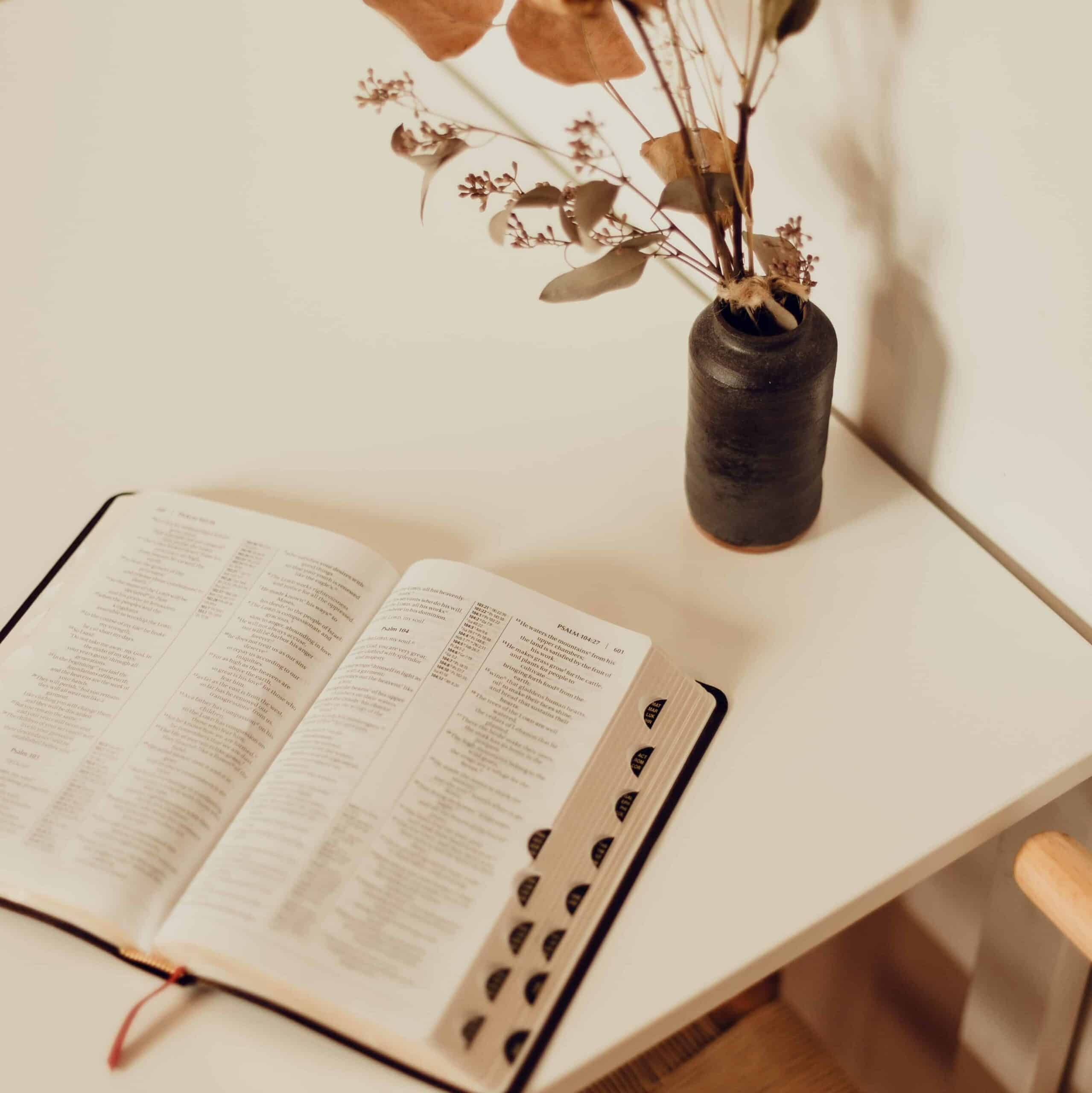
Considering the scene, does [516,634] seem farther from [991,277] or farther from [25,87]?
[25,87]

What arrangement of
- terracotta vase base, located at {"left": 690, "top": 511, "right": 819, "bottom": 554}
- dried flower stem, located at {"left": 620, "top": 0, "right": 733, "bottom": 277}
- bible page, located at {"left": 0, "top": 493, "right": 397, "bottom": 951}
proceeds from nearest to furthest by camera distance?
dried flower stem, located at {"left": 620, "top": 0, "right": 733, "bottom": 277} < bible page, located at {"left": 0, "top": 493, "right": 397, "bottom": 951} < terracotta vase base, located at {"left": 690, "top": 511, "right": 819, "bottom": 554}

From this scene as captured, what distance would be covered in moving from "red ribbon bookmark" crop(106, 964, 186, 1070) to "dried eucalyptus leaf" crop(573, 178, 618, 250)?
0.46m

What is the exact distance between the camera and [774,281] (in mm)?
747

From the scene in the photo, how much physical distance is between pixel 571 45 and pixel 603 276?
13 centimetres

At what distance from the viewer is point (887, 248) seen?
816mm

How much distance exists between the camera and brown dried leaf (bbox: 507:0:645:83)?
2.24 ft

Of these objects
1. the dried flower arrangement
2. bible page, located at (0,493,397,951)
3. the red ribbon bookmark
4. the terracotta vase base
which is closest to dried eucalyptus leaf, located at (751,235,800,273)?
the dried flower arrangement

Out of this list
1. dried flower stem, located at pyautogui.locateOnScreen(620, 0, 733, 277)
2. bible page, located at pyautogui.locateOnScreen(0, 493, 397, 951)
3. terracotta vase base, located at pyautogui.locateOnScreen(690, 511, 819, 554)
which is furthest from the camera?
terracotta vase base, located at pyautogui.locateOnScreen(690, 511, 819, 554)

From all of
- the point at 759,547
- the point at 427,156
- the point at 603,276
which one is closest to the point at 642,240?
the point at 603,276

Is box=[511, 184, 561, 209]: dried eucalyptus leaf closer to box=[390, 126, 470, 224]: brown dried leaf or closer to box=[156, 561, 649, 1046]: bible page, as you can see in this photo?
box=[390, 126, 470, 224]: brown dried leaf

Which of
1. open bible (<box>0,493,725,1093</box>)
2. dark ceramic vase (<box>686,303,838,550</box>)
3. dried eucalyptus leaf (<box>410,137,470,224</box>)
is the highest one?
dried eucalyptus leaf (<box>410,137,470,224</box>)

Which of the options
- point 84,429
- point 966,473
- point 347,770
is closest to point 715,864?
point 347,770

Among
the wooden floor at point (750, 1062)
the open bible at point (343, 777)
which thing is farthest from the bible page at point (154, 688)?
the wooden floor at point (750, 1062)

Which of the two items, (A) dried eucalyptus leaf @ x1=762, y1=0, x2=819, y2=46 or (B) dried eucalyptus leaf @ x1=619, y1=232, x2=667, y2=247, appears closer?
(A) dried eucalyptus leaf @ x1=762, y1=0, x2=819, y2=46
